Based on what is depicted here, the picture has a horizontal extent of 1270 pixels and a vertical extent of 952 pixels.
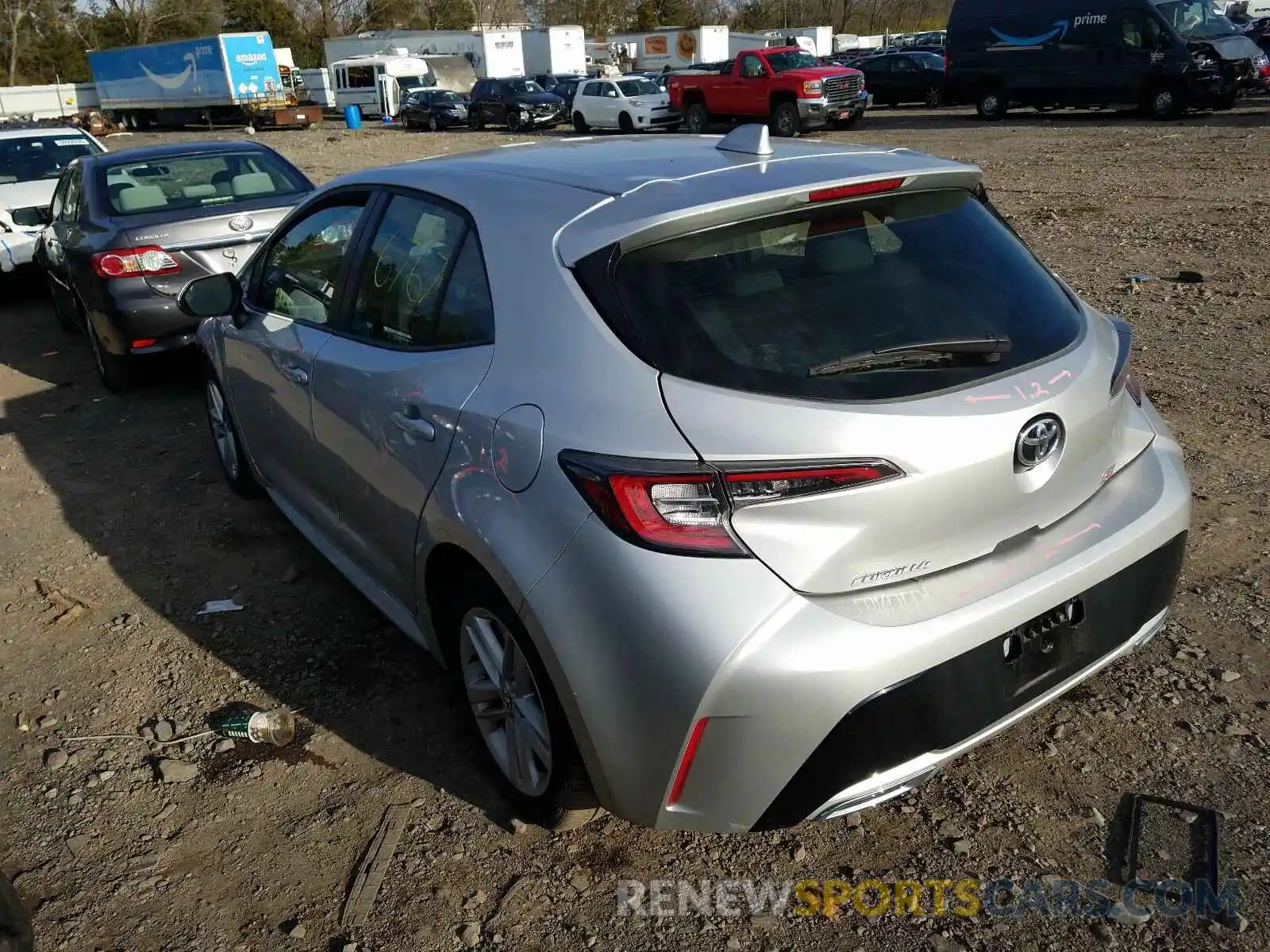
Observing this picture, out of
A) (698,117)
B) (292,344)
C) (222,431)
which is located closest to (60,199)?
(222,431)

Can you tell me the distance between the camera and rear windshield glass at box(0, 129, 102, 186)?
1098 cm

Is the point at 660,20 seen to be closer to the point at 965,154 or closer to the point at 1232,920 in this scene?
the point at 965,154

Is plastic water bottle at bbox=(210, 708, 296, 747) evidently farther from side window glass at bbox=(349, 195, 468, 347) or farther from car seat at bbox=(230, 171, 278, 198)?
car seat at bbox=(230, 171, 278, 198)

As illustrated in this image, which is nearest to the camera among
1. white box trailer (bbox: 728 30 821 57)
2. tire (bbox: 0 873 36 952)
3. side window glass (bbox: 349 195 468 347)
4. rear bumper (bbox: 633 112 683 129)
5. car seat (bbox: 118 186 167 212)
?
tire (bbox: 0 873 36 952)

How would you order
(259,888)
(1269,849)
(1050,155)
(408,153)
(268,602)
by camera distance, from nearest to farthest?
(1269,849), (259,888), (268,602), (1050,155), (408,153)

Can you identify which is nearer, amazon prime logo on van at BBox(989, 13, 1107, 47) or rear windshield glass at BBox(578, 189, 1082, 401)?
rear windshield glass at BBox(578, 189, 1082, 401)

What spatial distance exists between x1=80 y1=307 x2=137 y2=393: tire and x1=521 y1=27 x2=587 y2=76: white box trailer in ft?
135

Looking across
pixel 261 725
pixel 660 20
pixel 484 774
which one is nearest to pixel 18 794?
pixel 261 725

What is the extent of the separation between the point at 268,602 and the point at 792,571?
9.06ft

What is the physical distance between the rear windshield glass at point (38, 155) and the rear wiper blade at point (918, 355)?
35.5 ft

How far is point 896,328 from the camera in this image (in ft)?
7.88

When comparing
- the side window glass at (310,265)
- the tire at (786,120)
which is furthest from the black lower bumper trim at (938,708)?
the tire at (786,120)

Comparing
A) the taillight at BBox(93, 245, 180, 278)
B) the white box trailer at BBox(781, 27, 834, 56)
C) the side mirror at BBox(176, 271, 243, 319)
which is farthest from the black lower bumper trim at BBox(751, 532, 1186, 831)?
the white box trailer at BBox(781, 27, 834, 56)

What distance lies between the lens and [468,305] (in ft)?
9.25
